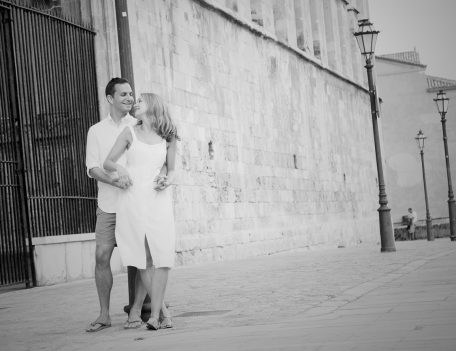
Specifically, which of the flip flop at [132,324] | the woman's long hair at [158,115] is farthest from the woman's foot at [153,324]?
the woman's long hair at [158,115]

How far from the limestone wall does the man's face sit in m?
9.37

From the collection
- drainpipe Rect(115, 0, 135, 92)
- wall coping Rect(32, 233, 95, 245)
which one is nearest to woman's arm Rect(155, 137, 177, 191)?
drainpipe Rect(115, 0, 135, 92)

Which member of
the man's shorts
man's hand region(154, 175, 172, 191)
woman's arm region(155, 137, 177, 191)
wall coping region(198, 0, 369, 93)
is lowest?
the man's shorts

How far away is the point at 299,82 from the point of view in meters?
27.5

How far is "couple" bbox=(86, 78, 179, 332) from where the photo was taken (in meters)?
6.62

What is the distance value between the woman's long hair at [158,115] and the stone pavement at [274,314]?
4.46 feet

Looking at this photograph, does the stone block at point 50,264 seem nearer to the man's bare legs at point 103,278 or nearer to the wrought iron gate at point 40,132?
A: the wrought iron gate at point 40,132

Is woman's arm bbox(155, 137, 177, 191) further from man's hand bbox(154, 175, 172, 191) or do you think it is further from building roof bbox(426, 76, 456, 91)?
building roof bbox(426, 76, 456, 91)

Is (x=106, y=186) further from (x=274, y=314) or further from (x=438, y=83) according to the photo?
(x=438, y=83)

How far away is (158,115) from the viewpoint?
680 cm

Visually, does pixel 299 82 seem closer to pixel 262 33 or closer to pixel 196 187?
pixel 262 33

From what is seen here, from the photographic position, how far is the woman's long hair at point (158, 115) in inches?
267

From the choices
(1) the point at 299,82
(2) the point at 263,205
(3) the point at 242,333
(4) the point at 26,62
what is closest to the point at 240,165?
(2) the point at 263,205

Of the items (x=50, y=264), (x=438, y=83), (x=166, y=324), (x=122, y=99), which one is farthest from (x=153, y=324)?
(x=438, y=83)
